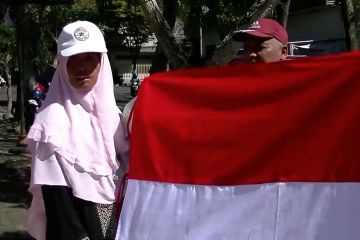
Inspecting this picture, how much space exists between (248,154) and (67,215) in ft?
2.43

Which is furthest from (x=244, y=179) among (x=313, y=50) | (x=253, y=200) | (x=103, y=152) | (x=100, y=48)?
(x=313, y=50)

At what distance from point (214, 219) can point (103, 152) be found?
0.52 metres

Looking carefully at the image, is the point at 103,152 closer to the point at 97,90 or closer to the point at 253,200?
the point at 97,90

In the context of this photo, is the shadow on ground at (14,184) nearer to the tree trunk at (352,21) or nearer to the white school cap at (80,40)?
the tree trunk at (352,21)

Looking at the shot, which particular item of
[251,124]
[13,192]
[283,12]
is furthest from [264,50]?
[13,192]

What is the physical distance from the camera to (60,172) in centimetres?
263

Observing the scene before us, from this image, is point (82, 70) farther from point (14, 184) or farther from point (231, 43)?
point (14, 184)

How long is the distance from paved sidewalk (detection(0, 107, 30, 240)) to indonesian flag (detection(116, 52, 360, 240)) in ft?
13.3

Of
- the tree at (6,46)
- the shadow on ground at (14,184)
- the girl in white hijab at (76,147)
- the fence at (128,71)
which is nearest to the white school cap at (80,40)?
the girl in white hijab at (76,147)

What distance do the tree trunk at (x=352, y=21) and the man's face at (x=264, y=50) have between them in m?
4.88

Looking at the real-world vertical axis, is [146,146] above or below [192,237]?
above

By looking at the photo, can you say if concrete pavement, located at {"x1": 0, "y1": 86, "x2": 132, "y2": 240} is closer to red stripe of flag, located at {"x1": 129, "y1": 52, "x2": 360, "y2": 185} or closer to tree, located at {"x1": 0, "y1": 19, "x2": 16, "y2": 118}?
red stripe of flag, located at {"x1": 129, "y1": 52, "x2": 360, "y2": 185}

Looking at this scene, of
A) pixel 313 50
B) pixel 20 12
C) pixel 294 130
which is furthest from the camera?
pixel 313 50

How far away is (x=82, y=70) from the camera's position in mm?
2729
